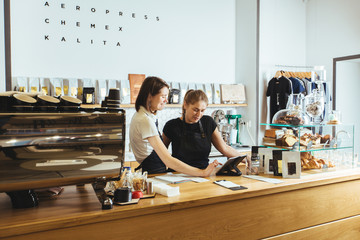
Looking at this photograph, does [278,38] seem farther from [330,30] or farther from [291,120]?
[291,120]

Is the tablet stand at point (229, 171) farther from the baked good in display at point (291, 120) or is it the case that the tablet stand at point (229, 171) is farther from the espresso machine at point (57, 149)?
the espresso machine at point (57, 149)

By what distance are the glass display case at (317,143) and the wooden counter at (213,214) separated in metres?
0.14

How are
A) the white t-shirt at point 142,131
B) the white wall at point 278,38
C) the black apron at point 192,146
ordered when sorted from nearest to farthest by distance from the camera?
the white t-shirt at point 142,131, the black apron at point 192,146, the white wall at point 278,38

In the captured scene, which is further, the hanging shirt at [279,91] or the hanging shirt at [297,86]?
the hanging shirt at [297,86]

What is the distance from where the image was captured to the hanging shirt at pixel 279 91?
5.34m

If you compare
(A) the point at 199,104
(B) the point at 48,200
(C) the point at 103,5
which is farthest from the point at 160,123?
(B) the point at 48,200

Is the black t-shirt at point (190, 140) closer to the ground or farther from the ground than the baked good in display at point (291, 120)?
closer to the ground

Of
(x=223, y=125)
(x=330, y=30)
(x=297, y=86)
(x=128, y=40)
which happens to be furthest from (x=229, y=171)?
(x=330, y=30)

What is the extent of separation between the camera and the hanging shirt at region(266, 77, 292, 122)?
5.34 meters

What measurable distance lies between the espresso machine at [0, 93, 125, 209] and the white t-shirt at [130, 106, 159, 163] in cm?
67

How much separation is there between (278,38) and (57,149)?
528 centimetres

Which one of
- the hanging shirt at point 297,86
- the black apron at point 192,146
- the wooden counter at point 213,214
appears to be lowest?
the wooden counter at point 213,214

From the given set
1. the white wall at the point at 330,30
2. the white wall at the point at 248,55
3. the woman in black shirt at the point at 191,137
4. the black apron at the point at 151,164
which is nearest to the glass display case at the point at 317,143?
the woman in black shirt at the point at 191,137

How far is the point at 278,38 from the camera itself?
5.94m
